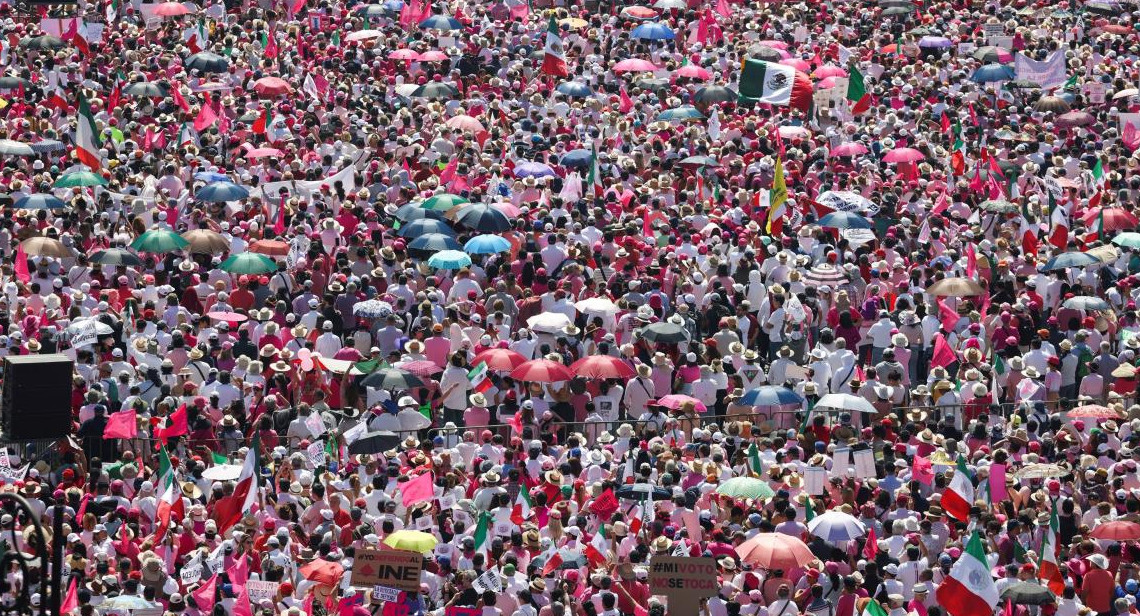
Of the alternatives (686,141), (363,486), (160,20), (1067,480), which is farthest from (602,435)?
(160,20)

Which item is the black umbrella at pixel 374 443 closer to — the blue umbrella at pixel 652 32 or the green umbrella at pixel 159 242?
the green umbrella at pixel 159 242

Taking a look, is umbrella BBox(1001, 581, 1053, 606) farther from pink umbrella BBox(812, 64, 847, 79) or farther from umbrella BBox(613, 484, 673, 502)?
pink umbrella BBox(812, 64, 847, 79)

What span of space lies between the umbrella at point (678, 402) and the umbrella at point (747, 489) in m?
2.49

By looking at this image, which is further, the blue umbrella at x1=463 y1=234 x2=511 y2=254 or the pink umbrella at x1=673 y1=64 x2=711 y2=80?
the pink umbrella at x1=673 y1=64 x2=711 y2=80

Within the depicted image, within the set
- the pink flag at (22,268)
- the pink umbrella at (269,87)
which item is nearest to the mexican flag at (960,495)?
the pink flag at (22,268)

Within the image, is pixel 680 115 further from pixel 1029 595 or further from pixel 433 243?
pixel 1029 595

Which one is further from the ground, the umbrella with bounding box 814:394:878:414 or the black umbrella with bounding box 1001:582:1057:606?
the black umbrella with bounding box 1001:582:1057:606

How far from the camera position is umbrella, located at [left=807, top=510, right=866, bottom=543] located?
19500 millimetres

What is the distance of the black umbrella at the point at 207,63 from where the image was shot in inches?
1351

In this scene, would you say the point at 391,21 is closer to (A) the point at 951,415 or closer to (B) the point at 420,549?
(A) the point at 951,415

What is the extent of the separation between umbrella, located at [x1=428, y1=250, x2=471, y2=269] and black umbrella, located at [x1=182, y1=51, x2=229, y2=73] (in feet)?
30.7

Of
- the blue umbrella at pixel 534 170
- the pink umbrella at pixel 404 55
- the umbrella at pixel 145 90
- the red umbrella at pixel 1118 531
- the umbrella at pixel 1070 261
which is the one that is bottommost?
the umbrella at pixel 145 90

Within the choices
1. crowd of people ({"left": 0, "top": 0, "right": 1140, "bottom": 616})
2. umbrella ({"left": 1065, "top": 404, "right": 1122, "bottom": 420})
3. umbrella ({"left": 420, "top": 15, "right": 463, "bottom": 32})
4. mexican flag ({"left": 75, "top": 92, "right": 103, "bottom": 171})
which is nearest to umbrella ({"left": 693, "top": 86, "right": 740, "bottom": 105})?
crowd of people ({"left": 0, "top": 0, "right": 1140, "bottom": 616})

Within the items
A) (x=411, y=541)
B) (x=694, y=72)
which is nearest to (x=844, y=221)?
(x=694, y=72)
